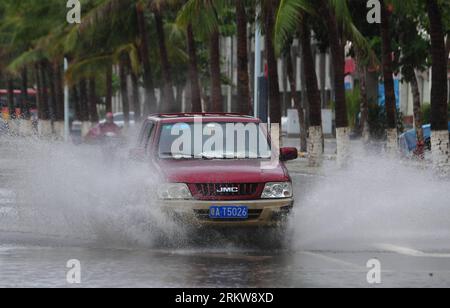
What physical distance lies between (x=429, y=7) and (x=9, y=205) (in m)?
10.3

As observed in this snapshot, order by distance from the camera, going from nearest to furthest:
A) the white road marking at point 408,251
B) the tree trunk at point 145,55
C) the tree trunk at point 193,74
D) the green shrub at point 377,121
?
1. the white road marking at point 408,251
2. the tree trunk at point 193,74
3. the green shrub at point 377,121
4. the tree trunk at point 145,55

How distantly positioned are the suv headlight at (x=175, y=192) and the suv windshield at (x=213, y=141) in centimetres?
104

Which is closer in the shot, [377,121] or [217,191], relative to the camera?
[217,191]

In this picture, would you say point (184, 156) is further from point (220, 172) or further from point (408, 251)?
point (408, 251)

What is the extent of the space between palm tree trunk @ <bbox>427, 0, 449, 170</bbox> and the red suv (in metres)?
11.0

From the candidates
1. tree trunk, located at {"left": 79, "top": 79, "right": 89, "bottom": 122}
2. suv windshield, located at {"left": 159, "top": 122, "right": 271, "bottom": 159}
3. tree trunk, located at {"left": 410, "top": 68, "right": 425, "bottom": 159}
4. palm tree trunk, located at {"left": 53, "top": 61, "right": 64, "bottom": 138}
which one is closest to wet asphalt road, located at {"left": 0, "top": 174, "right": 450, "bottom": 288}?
suv windshield, located at {"left": 159, "top": 122, "right": 271, "bottom": 159}

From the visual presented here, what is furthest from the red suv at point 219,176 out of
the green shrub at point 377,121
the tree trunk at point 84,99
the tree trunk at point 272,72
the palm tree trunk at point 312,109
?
the tree trunk at point 84,99

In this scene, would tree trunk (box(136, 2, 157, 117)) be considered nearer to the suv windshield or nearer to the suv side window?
the suv side window

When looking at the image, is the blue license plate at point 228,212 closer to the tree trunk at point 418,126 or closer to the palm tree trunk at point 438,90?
the palm tree trunk at point 438,90

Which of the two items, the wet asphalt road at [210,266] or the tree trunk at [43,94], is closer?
the wet asphalt road at [210,266]

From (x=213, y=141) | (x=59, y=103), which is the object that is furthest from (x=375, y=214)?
(x=59, y=103)

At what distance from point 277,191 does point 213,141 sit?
1.48 metres

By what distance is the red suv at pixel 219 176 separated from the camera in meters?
14.7

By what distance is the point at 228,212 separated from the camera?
48.2ft
